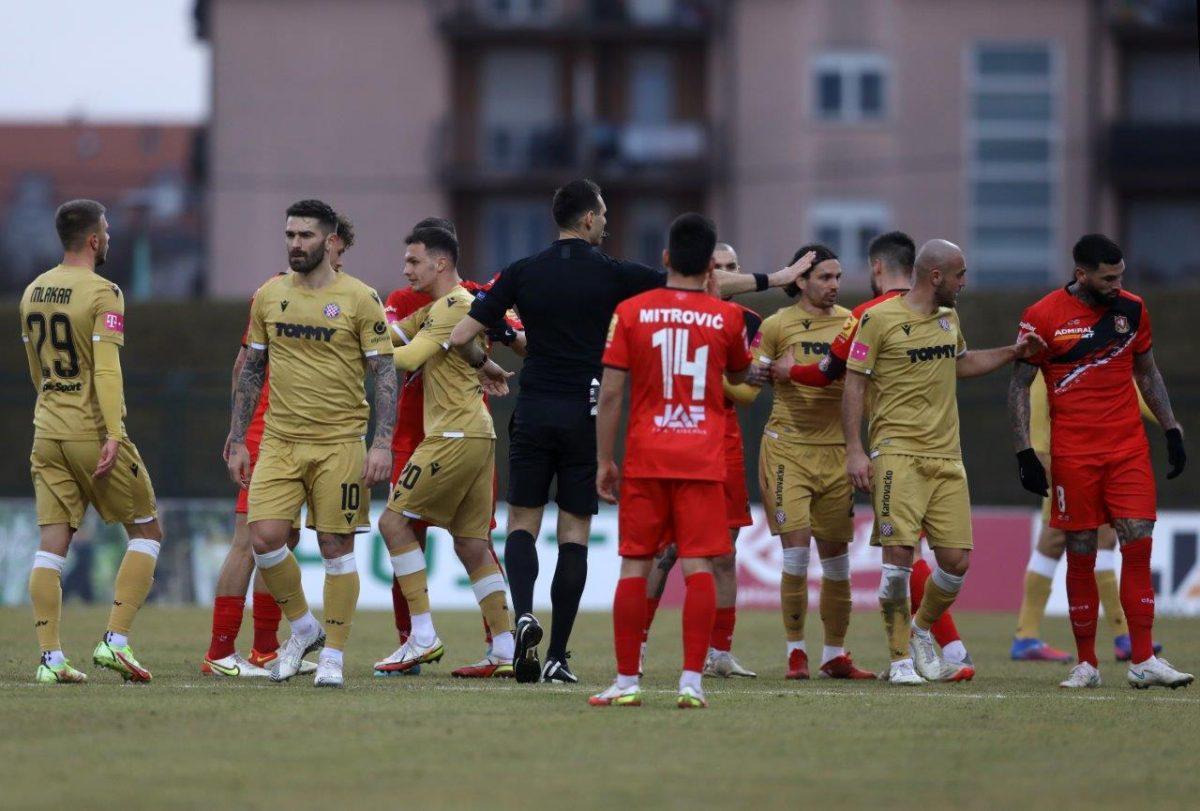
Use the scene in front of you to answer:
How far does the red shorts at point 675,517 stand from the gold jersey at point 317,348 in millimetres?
1612

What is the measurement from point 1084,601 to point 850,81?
2934 centimetres

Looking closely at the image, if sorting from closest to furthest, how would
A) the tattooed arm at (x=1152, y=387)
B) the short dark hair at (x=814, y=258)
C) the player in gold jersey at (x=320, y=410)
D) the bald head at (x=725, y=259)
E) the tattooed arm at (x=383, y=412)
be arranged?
the tattooed arm at (x=383, y=412) < the player in gold jersey at (x=320, y=410) < the tattooed arm at (x=1152, y=387) < the short dark hair at (x=814, y=258) < the bald head at (x=725, y=259)

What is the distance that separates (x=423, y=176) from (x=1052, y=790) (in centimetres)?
3413

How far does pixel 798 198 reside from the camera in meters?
38.2

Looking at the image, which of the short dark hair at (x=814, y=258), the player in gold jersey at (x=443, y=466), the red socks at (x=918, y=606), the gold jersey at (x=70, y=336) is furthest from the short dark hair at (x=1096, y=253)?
the gold jersey at (x=70, y=336)

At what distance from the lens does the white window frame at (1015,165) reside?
38.1 metres

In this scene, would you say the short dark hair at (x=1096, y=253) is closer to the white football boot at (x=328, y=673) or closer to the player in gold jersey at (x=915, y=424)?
the player in gold jersey at (x=915, y=424)

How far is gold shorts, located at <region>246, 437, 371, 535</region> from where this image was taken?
29.4 ft

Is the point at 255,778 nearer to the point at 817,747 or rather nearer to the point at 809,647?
the point at 817,747

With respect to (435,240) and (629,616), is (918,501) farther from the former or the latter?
(435,240)

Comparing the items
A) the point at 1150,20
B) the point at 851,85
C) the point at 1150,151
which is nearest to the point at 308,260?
the point at 851,85

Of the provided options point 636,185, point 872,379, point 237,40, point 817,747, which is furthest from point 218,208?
point 817,747

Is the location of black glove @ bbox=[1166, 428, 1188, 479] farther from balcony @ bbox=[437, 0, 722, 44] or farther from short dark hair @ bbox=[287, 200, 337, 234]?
balcony @ bbox=[437, 0, 722, 44]

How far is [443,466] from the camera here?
982cm
